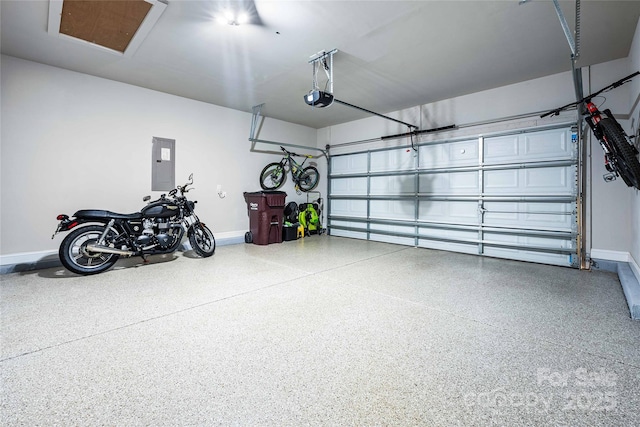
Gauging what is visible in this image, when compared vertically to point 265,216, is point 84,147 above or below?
above

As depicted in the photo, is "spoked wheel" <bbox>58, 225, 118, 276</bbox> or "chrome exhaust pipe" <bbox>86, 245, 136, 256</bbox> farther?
"chrome exhaust pipe" <bbox>86, 245, 136, 256</bbox>

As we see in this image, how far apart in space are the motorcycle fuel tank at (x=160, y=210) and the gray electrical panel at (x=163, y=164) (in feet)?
2.84

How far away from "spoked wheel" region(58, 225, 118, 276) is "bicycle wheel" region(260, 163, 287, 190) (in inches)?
134

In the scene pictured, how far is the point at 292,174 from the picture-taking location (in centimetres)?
737

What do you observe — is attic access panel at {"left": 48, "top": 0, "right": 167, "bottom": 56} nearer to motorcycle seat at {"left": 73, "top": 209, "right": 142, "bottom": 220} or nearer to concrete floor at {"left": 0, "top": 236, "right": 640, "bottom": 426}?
motorcycle seat at {"left": 73, "top": 209, "right": 142, "bottom": 220}

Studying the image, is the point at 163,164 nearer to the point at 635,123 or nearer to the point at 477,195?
the point at 477,195

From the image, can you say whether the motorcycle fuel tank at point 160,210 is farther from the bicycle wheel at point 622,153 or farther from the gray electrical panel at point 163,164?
the bicycle wheel at point 622,153

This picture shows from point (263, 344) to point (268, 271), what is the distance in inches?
78.5

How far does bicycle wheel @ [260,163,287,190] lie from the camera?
6793 millimetres

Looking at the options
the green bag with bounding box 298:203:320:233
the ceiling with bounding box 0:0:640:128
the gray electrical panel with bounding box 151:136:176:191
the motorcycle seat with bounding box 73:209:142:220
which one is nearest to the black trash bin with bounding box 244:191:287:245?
the green bag with bounding box 298:203:320:233

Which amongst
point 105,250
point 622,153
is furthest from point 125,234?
point 622,153

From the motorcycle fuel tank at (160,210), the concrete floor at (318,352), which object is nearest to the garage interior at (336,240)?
the concrete floor at (318,352)

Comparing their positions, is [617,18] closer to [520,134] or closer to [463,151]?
[520,134]

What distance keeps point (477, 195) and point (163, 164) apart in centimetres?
574
